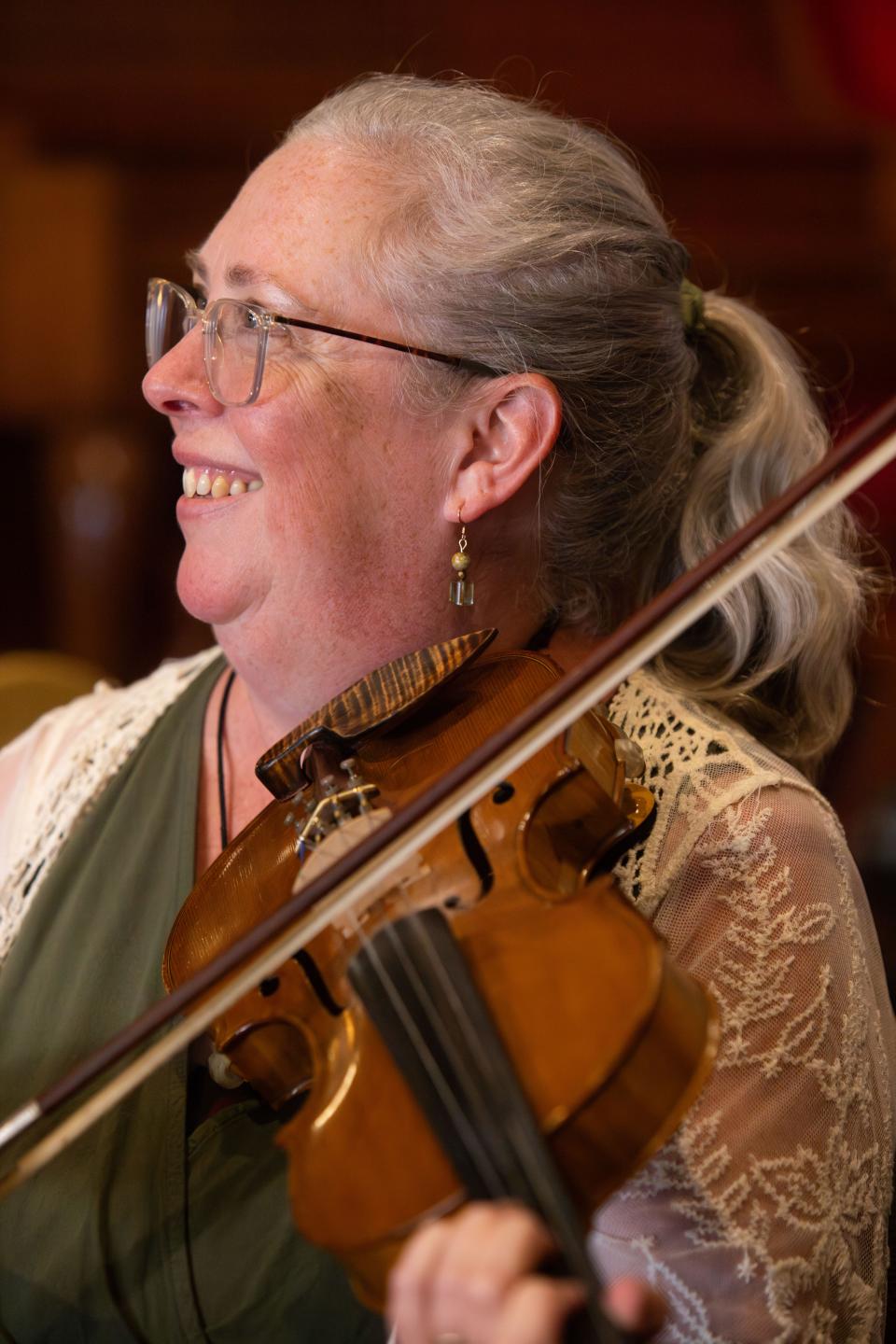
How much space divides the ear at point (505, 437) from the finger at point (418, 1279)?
58 centimetres

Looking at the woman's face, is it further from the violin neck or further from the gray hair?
the violin neck

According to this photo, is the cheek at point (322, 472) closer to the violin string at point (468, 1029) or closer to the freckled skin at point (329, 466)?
the freckled skin at point (329, 466)

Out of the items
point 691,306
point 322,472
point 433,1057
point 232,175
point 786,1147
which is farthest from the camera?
point 232,175

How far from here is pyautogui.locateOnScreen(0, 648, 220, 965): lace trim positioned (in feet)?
3.79

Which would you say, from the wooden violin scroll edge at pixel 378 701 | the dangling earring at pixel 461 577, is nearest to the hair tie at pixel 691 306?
the dangling earring at pixel 461 577

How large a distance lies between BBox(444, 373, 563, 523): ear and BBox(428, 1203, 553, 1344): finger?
58 centimetres

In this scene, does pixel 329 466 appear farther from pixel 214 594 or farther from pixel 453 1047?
pixel 453 1047

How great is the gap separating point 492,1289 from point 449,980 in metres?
0.15

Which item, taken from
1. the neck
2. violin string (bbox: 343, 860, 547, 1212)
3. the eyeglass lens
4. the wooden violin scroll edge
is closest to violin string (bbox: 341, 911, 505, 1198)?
violin string (bbox: 343, 860, 547, 1212)

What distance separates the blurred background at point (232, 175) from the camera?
2.61m

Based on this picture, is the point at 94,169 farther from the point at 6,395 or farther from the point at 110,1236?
the point at 110,1236

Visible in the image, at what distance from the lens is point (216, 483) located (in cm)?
105

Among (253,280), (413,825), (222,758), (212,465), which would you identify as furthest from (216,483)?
(413,825)

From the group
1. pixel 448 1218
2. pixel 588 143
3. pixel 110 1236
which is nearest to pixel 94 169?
pixel 588 143
